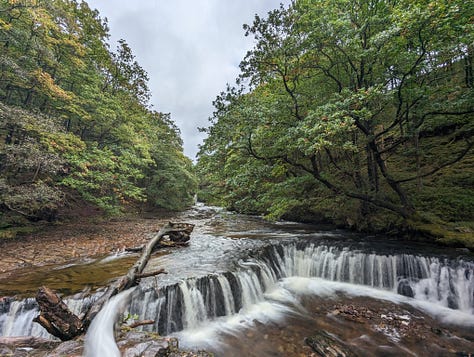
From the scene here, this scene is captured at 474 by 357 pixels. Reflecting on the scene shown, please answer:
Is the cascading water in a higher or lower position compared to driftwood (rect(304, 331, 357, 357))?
higher

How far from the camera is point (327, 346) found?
13.6ft

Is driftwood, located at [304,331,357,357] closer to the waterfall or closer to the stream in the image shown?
the stream

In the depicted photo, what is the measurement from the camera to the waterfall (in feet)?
16.0

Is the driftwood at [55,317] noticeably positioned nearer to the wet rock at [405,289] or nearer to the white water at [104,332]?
the white water at [104,332]

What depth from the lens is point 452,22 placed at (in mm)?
5801

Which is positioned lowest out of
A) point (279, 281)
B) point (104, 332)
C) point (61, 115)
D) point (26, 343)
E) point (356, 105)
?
point (279, 281)

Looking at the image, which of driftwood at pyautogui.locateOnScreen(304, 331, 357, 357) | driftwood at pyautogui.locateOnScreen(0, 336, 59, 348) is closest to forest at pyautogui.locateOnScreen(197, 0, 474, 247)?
driftwood at pyautogui.locateOnScreen(304, 331, 357, 357)

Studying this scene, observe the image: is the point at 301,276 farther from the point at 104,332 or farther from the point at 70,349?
the point at 70,349

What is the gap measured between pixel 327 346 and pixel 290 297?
94.9 inches

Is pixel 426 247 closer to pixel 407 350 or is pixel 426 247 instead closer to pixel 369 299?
pixel 369 299

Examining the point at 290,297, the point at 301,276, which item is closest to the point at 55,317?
the point at 290,297

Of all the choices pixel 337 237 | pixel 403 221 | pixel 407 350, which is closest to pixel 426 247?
pixel 403 221

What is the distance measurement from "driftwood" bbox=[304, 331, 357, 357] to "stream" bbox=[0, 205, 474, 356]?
0.15 m

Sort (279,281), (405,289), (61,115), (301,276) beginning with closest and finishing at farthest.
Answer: (405,289) < (279,281) < (301,276) < (61,115)
